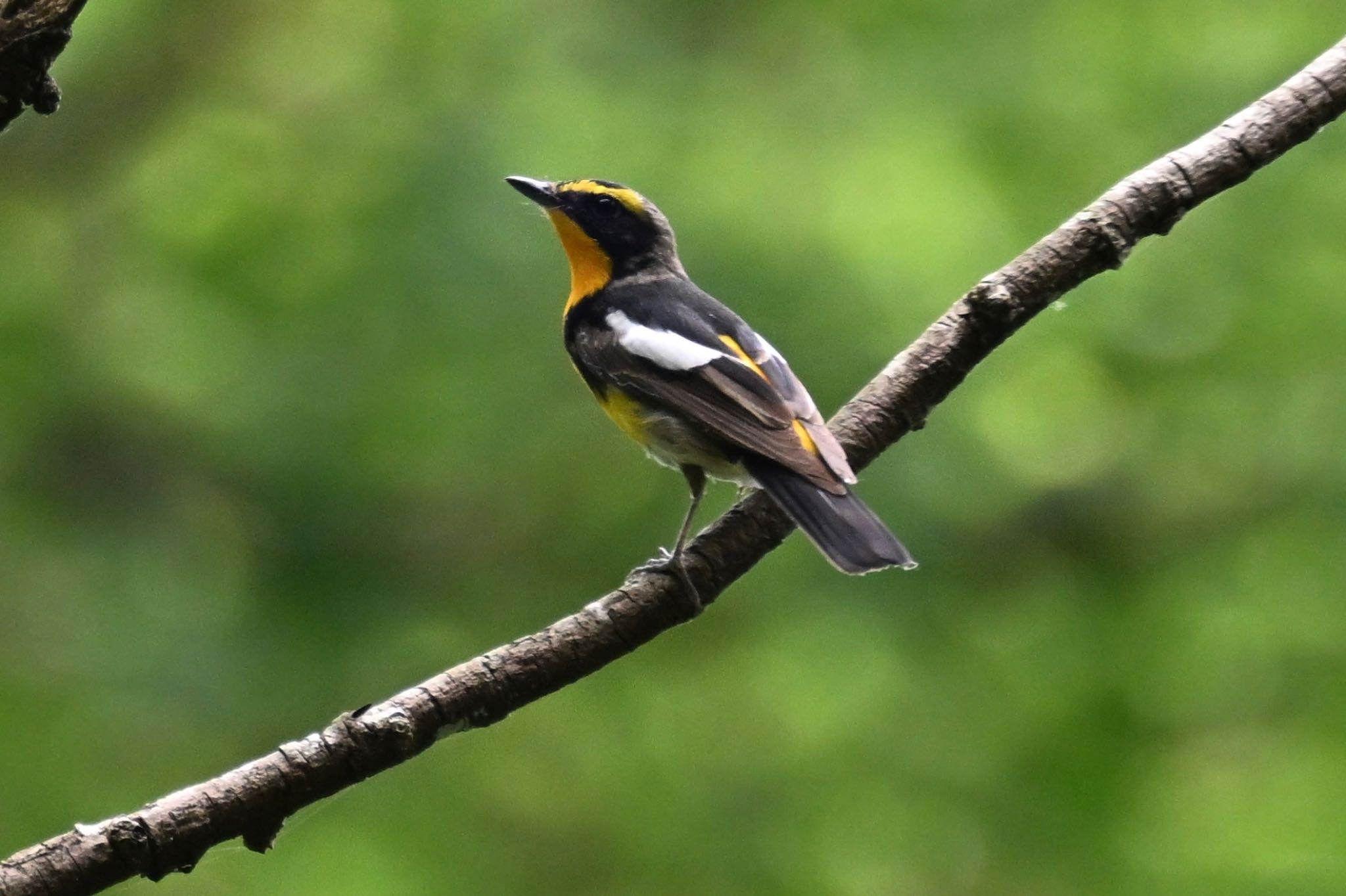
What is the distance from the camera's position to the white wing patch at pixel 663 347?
4379 millimetres

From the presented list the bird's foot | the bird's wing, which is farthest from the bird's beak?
the bird's foot

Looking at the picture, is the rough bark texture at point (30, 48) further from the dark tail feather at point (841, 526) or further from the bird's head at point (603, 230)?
the bird's head at point (603, 230)

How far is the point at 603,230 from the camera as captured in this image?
5227 mm

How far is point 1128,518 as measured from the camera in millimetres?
6215

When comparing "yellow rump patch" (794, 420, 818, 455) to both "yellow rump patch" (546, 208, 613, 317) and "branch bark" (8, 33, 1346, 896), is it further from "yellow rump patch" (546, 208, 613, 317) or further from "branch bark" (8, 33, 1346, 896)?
→ "yellow rump patch" (546, 208, 613, 317)

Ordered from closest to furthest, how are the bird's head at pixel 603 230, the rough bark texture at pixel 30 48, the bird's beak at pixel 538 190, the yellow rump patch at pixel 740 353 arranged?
1. the rough bark texture at pixel 30 48
2. the yellow rump patch at pixel 740 353
3. the bird's beak at pixel 538 190
4. the bird's head at pixel 603 230

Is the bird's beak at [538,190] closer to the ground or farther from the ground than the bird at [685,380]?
farther from the ground

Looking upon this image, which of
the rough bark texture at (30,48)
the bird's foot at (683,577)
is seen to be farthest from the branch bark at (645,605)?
the rough bark texture at (30,48)

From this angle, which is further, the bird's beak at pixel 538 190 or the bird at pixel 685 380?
the bird's beak at pixel 538 190

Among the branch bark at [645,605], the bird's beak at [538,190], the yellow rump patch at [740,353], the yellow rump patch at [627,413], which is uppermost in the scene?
the bird's beak at [538,190]

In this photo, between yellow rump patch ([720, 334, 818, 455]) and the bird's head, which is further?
the bird's head

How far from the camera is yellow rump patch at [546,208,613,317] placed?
16.9 ft

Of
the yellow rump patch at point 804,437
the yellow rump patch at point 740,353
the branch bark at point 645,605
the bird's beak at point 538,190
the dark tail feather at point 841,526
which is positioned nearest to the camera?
the branch bark at point 645,605

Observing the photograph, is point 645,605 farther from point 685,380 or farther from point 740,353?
point 740,353
